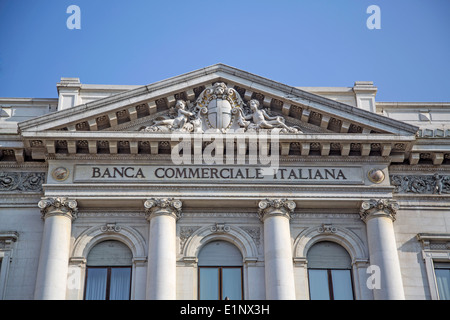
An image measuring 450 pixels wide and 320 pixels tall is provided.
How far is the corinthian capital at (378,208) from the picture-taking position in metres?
31.9

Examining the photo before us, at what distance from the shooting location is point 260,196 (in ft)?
105

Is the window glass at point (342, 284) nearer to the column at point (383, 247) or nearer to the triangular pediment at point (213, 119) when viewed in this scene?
the column at point (383, 247)

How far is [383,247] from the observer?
3114 cm

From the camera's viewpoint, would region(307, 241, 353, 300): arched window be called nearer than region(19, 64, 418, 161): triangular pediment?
Yes

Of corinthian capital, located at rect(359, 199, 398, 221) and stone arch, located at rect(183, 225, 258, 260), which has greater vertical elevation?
corinthian capital, located at rect(359, 199, 398, 221)

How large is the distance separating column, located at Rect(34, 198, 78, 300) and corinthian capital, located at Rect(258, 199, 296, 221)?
6.66 metres

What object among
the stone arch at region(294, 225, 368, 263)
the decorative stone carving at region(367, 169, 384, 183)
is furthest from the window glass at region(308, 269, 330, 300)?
the decorative stone carving at region(367, 169, 384, 183)

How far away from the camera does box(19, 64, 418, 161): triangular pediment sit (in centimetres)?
3212

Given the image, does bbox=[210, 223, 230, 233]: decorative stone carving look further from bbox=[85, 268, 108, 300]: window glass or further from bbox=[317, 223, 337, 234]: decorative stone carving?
bbox=[85, 268, 108, 300]: window glass

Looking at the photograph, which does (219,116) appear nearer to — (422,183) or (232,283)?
(232,283)

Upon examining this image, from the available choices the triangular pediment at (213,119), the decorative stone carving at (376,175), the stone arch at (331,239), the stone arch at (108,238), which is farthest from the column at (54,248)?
the decorative stone carving at (376,175)

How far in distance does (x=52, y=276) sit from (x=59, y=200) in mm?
2876

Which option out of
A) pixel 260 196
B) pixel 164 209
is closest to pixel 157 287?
pixel 164 209
